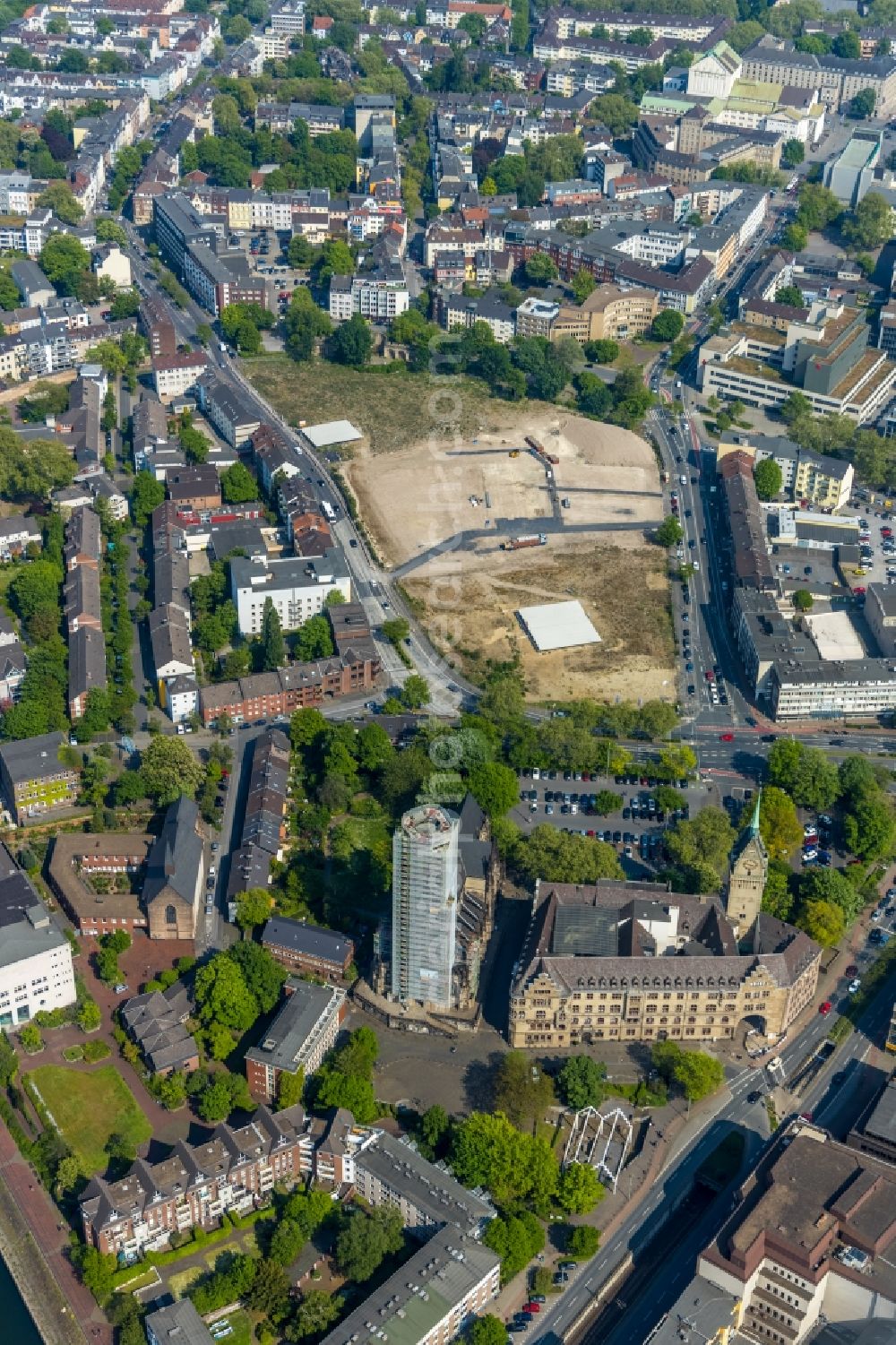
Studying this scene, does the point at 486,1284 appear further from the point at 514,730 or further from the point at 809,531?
the point at 809,531

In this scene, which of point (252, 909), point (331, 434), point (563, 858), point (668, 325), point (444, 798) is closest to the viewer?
point (252, 909)

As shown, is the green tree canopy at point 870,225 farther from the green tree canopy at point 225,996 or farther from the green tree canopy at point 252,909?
the green tree canopy at point 225,996

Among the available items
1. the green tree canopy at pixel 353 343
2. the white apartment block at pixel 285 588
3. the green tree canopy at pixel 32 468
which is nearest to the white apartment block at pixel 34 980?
the white apartment block at pixel 285 588

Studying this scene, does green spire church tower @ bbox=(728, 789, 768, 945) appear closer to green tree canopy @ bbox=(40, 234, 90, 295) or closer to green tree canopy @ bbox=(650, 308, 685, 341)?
green tree canopy @ bbox=(650, 308, 685, 341)

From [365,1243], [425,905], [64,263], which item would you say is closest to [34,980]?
[425,905]

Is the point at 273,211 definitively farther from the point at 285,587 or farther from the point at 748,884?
the point at 748,884

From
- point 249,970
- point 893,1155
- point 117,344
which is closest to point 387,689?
point 249,970
